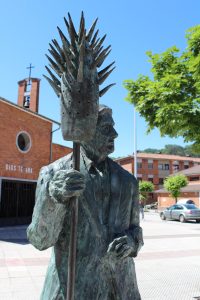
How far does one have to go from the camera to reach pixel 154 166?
64250 millimetres

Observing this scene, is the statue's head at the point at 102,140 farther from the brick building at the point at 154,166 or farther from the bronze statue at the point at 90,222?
the brick building at the point at 154,166

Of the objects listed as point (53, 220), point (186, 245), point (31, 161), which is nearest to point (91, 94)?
point (53, 220)

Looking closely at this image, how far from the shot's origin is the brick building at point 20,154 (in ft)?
57.6

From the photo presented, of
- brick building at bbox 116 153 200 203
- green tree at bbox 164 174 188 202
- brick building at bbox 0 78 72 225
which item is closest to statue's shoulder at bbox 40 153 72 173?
brick building at bbox 0 78 72 225

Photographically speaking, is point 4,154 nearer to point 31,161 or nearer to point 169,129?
point 31,161

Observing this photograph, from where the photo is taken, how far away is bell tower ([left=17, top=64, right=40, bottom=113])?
21641mm

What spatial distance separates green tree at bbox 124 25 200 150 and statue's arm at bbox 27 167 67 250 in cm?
519

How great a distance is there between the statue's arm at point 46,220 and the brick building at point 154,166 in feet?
196

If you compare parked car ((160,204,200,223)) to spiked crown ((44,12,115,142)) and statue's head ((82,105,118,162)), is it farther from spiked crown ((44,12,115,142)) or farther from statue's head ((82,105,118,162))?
spiked crown ((44,12,115,142))

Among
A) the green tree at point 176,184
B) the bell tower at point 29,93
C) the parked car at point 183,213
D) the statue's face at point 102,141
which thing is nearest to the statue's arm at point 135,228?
the statue's face at point 102,141

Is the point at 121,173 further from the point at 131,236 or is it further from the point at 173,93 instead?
the point at 173,93

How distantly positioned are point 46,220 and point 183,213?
82.1 ft

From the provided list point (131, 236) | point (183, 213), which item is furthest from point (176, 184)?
point (131, 236)

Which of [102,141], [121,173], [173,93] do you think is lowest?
[121,173]
